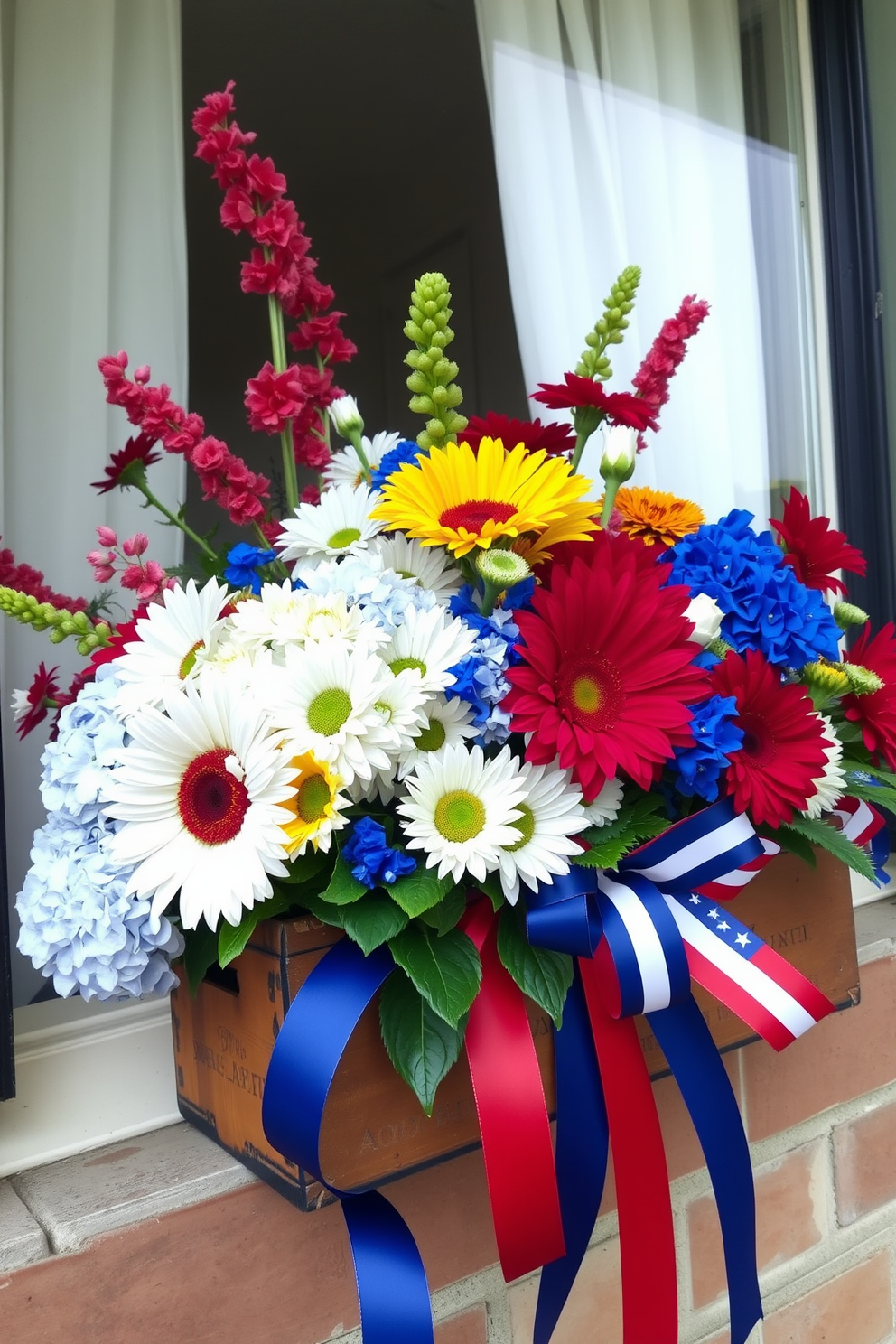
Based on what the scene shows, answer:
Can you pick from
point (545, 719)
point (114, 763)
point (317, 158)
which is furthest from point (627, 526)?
point (317, 158)

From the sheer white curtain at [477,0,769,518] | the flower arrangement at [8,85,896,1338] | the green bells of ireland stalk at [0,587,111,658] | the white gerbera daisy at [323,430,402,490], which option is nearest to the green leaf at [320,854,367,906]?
the flower arrangement at [8,85,896,1338]

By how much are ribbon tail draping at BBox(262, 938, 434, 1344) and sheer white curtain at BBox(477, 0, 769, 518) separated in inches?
25.2

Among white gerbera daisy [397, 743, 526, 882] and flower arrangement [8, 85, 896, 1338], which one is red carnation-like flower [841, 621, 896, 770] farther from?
white gerbera daisy [397, 743, 526, 882]

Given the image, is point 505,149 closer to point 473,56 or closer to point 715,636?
point 473,56

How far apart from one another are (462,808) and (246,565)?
0.21m

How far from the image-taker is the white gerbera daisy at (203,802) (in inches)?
16.1

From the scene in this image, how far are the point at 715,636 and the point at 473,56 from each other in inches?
31.6

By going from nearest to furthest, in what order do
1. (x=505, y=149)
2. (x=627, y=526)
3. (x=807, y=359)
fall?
(x=627, y=526) < (x=505, y=149) < (x=807, y=359)

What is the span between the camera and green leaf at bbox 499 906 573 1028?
1.50ft

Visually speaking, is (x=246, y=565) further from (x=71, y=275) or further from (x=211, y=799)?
(x=71, y=275)

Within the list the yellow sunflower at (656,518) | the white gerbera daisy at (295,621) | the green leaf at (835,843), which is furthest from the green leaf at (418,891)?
the yellow sunflower at (656,518)

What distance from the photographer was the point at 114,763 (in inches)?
18.1

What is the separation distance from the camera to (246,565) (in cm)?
56

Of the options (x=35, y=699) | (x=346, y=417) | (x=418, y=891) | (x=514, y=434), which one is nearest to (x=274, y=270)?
(x=346, y=417)
